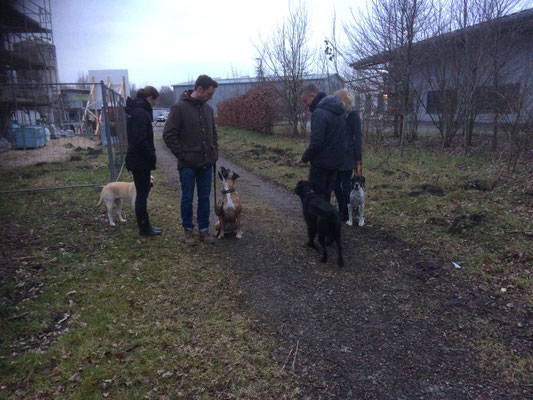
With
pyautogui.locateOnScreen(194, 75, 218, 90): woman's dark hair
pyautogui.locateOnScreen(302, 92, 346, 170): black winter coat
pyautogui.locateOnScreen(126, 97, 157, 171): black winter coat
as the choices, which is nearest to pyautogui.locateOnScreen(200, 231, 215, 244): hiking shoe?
pyautogui.locateOnScreen(126, 97, 157, 171): black winter coat

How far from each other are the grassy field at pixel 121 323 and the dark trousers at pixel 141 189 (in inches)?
16.8

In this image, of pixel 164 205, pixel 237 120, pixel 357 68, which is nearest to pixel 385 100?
pixel 357 68

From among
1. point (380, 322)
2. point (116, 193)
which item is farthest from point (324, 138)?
point (116, 193)

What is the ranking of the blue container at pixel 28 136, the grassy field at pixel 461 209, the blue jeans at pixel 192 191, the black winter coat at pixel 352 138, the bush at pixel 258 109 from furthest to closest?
the bush at pixel 258 109, the blue container at pixel 28 136, the black winter coat at pixel 352 138, the blue jeans at pixel 192 191, the grassy field at pixel 461 209

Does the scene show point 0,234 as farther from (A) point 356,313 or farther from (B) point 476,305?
(B) point 476,305

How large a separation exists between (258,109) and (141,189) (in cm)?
1657

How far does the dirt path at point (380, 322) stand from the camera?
8.27 ft

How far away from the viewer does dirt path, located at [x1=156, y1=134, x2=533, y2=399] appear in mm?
2520

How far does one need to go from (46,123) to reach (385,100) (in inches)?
440

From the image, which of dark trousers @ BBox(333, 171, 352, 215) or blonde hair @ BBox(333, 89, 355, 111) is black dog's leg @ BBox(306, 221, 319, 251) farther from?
blonde hair @ BBox(333, 89, 355, 111)

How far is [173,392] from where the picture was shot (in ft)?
8.09

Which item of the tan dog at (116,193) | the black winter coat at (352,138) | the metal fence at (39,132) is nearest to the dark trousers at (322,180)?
the black winter coat at (352,138)

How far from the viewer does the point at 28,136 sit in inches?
417

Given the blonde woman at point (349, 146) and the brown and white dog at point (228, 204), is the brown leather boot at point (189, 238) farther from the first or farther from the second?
the blonde woman at point (349, 146)
